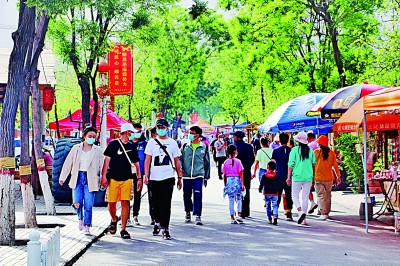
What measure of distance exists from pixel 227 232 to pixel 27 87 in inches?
178

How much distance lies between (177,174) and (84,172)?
1641 mm

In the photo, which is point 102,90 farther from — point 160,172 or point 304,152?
point 160,172

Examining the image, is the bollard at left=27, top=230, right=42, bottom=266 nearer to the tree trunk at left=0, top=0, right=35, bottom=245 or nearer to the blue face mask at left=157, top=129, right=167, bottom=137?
the tree trunk at left=0, top=0, right=35, bottom=245

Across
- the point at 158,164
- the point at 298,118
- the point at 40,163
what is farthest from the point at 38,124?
the point at 298,118

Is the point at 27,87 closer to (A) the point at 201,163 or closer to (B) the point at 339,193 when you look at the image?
(A) the point at 201,163

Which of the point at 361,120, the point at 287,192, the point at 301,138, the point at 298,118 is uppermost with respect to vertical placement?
the point at 298,118

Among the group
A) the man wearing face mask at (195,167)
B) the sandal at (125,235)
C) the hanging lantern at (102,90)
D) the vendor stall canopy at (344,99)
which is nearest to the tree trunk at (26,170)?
the sandal at (125,235)

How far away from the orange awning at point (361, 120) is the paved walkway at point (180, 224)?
196cm

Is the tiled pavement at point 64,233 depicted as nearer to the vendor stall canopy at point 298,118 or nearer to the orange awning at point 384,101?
the orange awning at point 384,101

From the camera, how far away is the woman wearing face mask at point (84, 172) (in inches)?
556

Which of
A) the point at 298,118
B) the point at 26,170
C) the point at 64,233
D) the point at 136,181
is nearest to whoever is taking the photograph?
the point at 26,170

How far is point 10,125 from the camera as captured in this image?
12891mm

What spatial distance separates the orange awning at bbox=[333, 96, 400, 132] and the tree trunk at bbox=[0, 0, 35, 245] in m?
6.02

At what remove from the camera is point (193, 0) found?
3766cm
